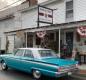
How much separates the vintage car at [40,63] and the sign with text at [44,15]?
5.84 metres

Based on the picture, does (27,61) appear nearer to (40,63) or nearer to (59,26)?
(40,63)

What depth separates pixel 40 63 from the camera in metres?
9.64

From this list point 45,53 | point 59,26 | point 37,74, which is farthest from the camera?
point 59,26

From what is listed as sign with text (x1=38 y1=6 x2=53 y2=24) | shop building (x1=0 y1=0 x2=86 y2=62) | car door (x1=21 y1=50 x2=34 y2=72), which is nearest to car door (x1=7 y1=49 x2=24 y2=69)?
car door (x1=21 y1=50 x2=34 y2=72)

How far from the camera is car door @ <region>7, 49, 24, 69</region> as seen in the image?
36.4 feet

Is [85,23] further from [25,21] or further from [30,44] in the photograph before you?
[25,21]

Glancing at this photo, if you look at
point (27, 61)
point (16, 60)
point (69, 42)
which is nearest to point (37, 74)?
point (27, 61)

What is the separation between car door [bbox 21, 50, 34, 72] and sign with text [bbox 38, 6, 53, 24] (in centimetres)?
641

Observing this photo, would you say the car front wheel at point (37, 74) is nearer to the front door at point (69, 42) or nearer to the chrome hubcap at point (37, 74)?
the chrome hubcap at point (37, 74)

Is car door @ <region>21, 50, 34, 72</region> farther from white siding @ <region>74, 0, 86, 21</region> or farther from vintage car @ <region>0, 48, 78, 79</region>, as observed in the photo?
white siding @ <region>74, 0, 86, 21</region>

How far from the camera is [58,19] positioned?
60.6ft

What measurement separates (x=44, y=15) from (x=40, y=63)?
7919 millimetres

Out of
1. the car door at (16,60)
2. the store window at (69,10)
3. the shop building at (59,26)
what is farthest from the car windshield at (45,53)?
the store window at (69,10)

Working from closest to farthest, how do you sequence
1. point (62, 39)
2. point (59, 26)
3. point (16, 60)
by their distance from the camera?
point (16, 60) < point (59, 26) < point (62, 39)
